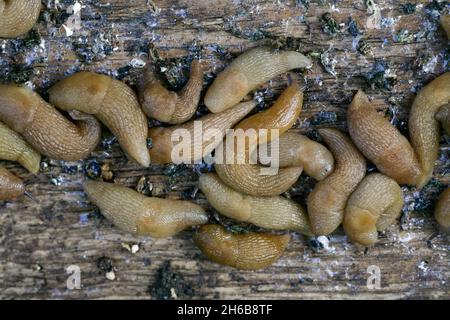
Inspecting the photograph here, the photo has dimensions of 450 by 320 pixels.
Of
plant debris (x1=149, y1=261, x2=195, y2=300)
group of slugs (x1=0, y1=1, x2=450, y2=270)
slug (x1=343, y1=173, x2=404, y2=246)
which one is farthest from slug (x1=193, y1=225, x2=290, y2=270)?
slug (x1=343, y1=173, x2=404, y2=246)

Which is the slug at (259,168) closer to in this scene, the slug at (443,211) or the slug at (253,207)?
the slug at (253,207)

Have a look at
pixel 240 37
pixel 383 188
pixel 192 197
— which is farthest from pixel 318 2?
pixel 192 197

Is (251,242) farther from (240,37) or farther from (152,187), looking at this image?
(240,37)

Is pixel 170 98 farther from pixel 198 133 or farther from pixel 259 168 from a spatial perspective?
pixel 259 168


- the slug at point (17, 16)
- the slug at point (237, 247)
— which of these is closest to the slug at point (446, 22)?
the slug at point (237, 247)

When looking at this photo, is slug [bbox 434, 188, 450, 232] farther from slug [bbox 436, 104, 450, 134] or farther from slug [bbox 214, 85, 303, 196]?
slug [bbox 214, 85, 303, 196]
